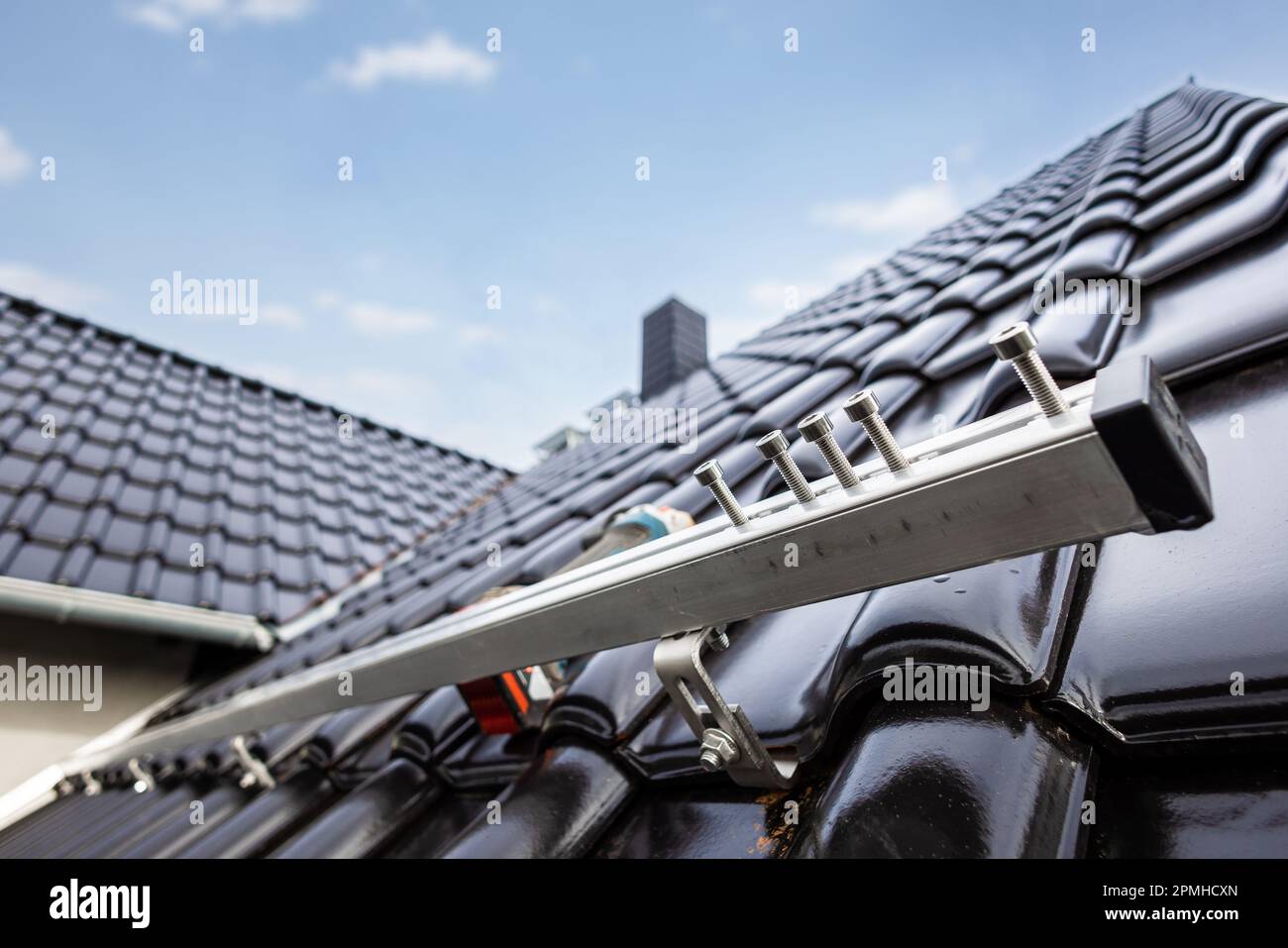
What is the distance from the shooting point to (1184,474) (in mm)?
479

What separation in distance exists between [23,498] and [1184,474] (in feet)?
15.7

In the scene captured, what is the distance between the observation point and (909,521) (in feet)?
2.01

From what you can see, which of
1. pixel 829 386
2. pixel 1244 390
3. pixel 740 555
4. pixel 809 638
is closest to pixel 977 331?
pixel 829 386

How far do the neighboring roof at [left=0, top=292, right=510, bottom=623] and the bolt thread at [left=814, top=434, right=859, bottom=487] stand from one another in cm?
388

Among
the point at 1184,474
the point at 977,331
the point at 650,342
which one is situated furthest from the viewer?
the point at 650,342

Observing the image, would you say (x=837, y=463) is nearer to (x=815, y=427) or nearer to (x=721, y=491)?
(x=815, y=427)

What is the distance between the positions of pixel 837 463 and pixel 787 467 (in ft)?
0.22

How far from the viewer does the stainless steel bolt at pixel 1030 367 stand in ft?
1.79

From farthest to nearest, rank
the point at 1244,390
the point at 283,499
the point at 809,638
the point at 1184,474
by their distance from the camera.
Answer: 1. the point at 283,499
2. the point at 809,638
3. the point at 1244,390
4. the point at 1184,474

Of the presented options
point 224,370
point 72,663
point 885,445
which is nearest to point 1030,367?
point 885,445

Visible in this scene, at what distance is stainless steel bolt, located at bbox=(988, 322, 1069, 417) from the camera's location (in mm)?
546

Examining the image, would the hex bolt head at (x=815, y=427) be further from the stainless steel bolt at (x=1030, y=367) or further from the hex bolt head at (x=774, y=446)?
the stainless steel bolt at (x=1030, y=367)

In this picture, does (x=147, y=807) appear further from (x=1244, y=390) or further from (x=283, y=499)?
(x=1244, y=390)

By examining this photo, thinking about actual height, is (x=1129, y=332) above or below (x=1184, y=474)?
above
